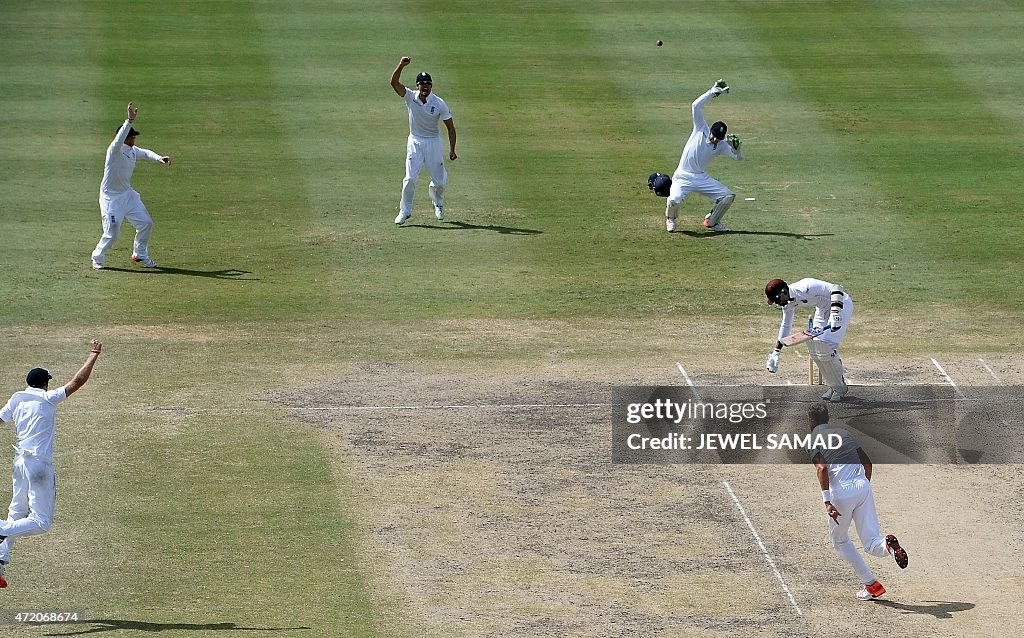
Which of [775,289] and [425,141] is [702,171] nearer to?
[425,141]

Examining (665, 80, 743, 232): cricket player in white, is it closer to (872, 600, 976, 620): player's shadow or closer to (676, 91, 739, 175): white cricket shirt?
(676, 91, 739, 175): white cricket shirt

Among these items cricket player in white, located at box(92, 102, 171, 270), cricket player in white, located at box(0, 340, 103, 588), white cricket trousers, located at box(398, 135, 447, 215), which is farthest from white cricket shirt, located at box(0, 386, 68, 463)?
white cricket trousers, located at box(398, 135, 447, 215)

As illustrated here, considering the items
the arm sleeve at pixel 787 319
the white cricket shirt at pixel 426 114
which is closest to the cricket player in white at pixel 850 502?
the arm sleeve at pixel 787 319

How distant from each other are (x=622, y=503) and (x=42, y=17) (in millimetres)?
23249

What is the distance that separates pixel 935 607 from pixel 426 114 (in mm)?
13048

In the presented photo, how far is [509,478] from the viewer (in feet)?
48.4

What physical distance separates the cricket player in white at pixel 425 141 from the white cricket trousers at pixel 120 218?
13.6 ft

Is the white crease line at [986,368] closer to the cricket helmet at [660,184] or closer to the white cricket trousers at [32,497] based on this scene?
the cricket helmet at [660,184]

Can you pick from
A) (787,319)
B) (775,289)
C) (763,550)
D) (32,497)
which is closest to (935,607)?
(763,550)

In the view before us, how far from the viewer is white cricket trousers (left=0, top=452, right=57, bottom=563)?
1220 centimetres

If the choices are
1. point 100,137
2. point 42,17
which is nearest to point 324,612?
point 100,137

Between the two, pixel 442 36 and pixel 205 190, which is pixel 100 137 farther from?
pixel 442 36

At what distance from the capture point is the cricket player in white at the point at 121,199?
68.2ft

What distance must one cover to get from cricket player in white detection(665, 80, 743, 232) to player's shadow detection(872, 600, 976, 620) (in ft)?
37.4
